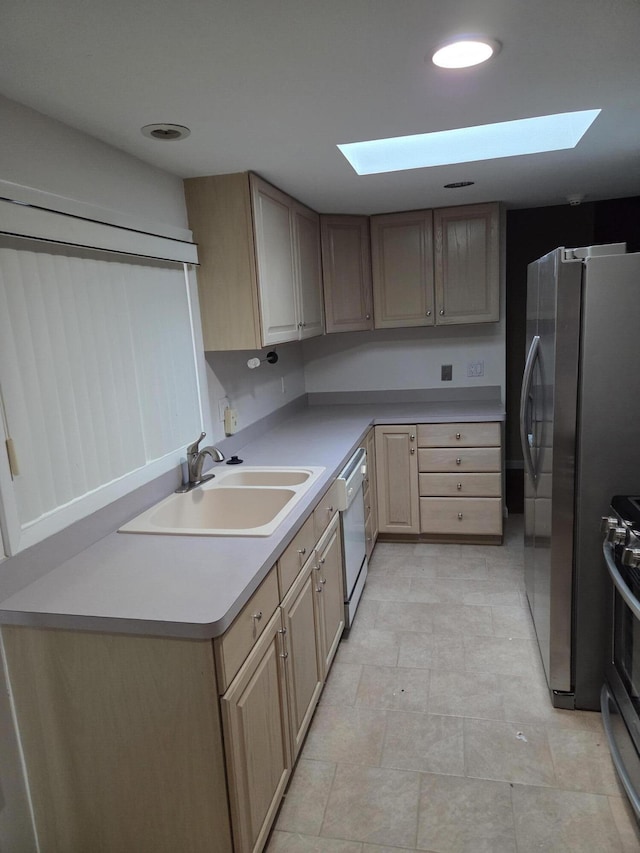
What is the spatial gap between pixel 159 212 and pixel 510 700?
2300 mm

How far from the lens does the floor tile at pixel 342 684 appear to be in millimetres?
2332

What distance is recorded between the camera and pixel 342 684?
2.43m

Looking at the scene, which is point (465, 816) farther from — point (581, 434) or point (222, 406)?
point (222, 406)

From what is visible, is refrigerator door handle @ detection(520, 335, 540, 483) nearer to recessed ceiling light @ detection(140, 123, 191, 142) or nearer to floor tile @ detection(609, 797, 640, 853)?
floor tile @ detection(609, 797, 640, 853)

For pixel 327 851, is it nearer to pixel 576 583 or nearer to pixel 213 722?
pixel 213 722

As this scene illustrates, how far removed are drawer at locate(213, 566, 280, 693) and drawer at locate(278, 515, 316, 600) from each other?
56mm

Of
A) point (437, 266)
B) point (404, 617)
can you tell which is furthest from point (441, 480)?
point (437, 266)

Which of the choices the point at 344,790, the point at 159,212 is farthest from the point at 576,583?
the point at 159,212

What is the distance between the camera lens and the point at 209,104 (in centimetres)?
167

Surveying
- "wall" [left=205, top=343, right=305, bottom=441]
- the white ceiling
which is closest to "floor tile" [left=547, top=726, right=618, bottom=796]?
"wall" [left=205, top=343, right=305, bottom=441]

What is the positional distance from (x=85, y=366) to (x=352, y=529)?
149cm

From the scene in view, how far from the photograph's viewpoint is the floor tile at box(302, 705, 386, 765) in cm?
204

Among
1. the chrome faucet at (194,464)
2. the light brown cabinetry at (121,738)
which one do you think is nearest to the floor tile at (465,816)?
the light brown cabinetry at (121,738)

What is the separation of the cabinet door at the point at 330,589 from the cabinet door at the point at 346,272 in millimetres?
1626
